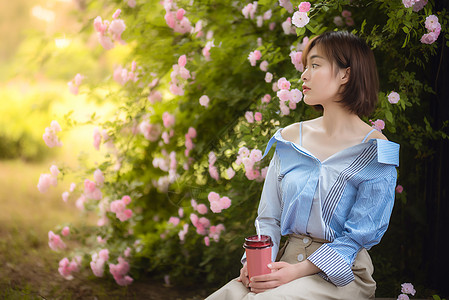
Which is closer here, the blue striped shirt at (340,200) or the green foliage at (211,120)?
the blue striped shirt at (340,200)

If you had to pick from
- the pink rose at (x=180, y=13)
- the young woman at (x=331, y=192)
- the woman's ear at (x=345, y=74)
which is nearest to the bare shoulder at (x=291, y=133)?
the young woman at (x=331, y=192)

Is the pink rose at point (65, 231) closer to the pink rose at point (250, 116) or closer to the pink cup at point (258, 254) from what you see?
the pink rose at point (250, 116)

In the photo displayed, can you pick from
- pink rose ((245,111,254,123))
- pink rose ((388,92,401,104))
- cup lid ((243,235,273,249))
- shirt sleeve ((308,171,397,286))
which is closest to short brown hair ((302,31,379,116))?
shirt sleeve ((308,171,397,286))

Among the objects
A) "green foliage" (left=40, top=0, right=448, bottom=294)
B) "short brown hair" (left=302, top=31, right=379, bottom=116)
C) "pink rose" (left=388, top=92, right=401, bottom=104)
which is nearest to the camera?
"short brown hair" (left=302, top=31, right=379, bottom=116)

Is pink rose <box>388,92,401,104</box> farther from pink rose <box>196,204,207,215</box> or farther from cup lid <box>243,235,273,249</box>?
pink rose <box>196,204,207,215</box>

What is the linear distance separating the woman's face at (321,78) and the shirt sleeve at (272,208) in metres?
0.29

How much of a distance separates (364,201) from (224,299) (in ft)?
1.69

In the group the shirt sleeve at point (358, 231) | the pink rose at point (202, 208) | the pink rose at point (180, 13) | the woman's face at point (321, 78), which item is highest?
the pink rose at point (180, 13)

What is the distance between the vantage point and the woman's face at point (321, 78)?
162 cm

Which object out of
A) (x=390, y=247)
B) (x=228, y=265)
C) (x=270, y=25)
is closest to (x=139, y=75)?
(x=270, y=25)

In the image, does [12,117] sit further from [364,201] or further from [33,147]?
[364,201]

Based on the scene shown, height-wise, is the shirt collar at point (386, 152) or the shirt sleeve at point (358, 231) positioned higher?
the shirt collar at point (386, 152)

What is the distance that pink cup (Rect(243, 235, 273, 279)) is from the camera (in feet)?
4.77

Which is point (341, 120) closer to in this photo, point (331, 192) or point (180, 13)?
point (331, 192)
